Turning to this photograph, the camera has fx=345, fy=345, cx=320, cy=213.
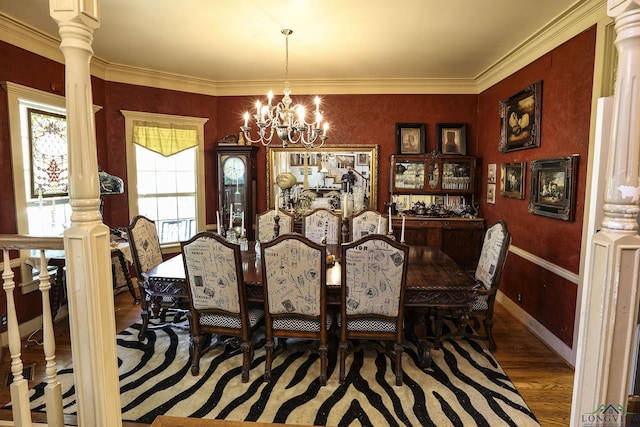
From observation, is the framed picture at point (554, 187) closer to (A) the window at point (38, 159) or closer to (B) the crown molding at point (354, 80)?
(B) the crown molding at point (354, 80)

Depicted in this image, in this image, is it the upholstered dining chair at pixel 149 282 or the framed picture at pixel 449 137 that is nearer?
the upholstered dining chair at pixel 149 282

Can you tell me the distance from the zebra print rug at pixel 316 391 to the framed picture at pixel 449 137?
279 cm

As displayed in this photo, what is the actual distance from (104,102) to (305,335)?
3844 millimetres

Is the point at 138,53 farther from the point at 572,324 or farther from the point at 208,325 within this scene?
the point at 572,324

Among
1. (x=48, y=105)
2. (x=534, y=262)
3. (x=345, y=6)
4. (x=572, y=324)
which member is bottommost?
(x=572, y=324)

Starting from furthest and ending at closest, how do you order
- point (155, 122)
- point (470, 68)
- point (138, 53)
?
point (155, 122)
point (470, 68)
point (138, 53)

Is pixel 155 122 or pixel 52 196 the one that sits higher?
pixel 155 122

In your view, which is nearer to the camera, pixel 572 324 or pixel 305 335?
pixel 305 335

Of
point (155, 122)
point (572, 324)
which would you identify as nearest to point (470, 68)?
point (572, 324)

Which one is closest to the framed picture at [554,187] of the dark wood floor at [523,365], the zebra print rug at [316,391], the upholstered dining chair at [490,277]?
the upholstered dining chair at [490,277]

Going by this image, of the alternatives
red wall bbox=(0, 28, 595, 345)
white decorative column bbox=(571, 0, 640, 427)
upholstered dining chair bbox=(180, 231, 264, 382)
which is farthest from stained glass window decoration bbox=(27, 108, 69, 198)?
white decorative column bbox=(571, 0, 640, 427)

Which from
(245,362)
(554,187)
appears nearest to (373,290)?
(245,362)

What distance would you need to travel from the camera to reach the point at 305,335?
7.85 ft

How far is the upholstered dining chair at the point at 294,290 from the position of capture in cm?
217
